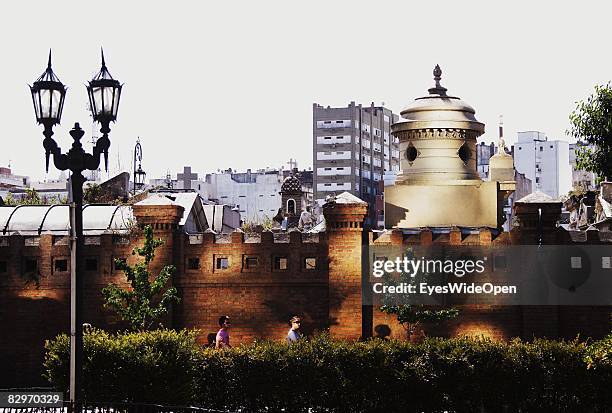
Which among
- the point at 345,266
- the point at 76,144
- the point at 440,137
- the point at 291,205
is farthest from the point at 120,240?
→ the point at 291,205

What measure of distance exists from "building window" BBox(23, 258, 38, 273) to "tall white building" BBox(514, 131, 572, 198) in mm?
98918

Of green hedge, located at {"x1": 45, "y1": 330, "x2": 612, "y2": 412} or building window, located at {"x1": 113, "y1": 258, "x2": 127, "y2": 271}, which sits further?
building window, located at {"x1": 113, "y1": 258, "x2": 127, "y2": 271}

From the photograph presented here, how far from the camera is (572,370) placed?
2372 cm

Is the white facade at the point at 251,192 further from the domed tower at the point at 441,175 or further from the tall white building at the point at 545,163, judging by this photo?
the domed tower at the point at 441,175

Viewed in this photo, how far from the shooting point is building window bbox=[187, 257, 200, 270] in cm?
3497

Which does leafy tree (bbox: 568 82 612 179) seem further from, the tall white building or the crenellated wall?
the tall white building

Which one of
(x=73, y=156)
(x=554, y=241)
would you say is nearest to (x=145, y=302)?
(x=554, y=241)

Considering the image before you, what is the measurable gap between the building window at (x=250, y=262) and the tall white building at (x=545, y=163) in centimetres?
9770

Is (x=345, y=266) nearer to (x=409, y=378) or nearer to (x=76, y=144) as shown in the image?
(x=409, y=378)

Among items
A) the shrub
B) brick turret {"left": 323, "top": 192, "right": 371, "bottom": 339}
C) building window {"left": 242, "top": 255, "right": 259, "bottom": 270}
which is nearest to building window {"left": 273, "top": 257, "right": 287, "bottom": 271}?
building window {"left": 242, "top": 255, "right": 259, "bottom": 270}

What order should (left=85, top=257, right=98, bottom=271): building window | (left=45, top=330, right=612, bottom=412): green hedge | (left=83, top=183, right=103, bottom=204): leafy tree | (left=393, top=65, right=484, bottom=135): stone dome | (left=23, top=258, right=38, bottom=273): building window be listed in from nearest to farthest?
(left=45, top=330, right=612, bottom=412): green hedge → (left=85, top=257, right=98, bottom=271): building window → (left=23, top=258, right=38, bottom=273): building window → (left=393, top=65, right=484, bottom=135): stone dome → (left=83, top=183, right=103, bottom=204): leafy tree

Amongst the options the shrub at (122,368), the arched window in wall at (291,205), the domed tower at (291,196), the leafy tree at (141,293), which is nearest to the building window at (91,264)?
the leafy tree at (141,293)

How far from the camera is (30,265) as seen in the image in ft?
117

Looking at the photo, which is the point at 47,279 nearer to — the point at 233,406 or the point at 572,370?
the point at 233,406
